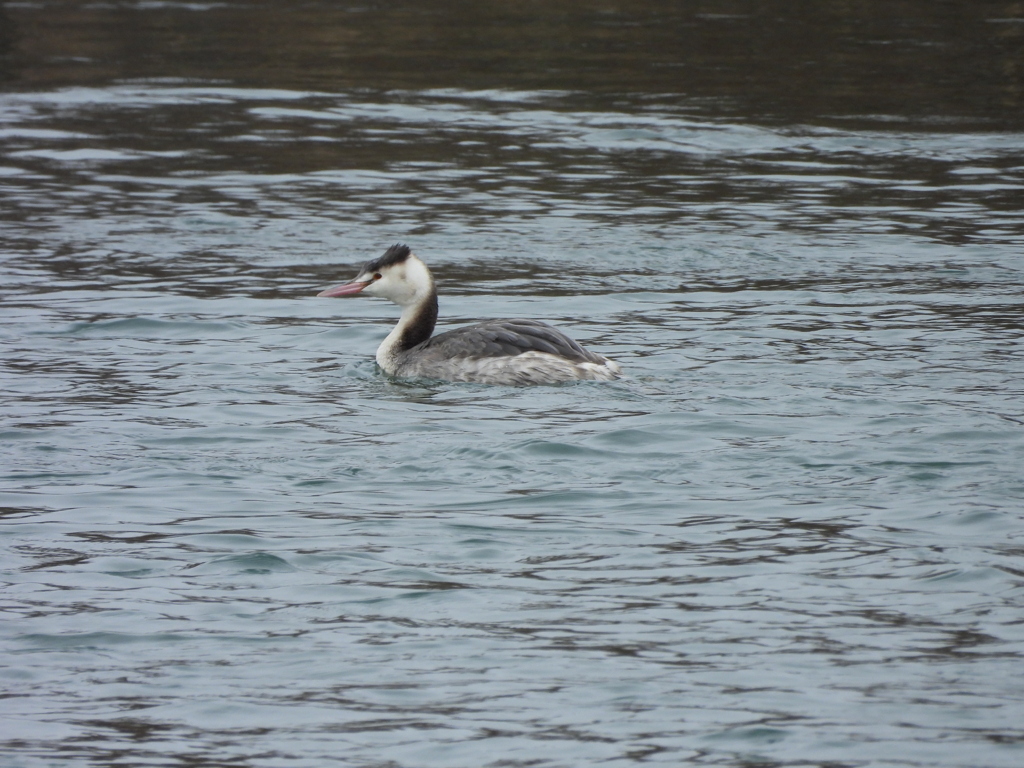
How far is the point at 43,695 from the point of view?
20.7ft

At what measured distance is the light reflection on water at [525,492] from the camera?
6059 mm

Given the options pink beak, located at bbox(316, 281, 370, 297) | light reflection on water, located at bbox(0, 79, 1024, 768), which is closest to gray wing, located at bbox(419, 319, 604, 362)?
light reflection on water, located at bbox(0, 79, 1024, 768)

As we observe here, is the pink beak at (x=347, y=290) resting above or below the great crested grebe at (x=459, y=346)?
above

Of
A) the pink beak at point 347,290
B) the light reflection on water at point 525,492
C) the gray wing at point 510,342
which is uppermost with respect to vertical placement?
the pink beak at point 347,290

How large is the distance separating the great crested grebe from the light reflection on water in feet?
→ 0.70

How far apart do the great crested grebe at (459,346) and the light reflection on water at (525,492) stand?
214mm

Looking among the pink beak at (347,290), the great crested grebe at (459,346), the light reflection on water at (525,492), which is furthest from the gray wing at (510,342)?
the pink beak at (347,290)

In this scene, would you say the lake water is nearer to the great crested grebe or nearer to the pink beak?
the great crested grebe

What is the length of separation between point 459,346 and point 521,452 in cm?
249

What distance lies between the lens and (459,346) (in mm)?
11742

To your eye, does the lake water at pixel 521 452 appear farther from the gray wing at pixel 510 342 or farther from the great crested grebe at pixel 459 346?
the gray wing at pixel 510 342

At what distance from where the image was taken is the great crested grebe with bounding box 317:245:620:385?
11.2 meters

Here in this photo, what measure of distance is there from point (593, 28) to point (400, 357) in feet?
70.3

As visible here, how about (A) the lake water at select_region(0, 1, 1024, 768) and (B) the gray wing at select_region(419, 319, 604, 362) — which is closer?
(A) the lake water at select_region(0, 1, 1024, 768)
